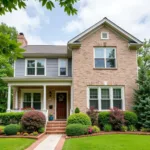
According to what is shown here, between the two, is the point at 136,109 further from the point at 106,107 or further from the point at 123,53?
the point at 123,53

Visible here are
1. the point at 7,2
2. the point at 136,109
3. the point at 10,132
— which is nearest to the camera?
the point at 7,2

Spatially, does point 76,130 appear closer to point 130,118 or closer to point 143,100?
point 130,118

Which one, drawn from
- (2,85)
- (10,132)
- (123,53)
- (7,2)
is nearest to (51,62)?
(123,53)

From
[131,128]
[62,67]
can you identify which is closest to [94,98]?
[131,128]

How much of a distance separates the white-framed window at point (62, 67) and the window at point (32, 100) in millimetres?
2868

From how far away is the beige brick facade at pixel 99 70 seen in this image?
A: 53.6ft

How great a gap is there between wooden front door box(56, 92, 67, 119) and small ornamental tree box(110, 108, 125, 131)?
5181 millimetres

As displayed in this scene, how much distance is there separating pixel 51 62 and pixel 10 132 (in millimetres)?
8486

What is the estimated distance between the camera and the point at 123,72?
1661cm

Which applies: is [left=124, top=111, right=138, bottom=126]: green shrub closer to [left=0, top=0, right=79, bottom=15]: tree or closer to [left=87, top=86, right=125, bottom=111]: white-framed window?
[left=87, top=86, right=125, bottom=111]: white-framed window

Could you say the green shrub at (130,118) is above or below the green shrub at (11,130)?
above

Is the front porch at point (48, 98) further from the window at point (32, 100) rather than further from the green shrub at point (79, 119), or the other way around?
the green shrub at point (79, 119)

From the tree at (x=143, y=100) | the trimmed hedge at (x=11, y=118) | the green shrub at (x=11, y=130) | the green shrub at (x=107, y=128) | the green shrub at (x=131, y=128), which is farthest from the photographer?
the trimmed hedge at (x=11, y=118)

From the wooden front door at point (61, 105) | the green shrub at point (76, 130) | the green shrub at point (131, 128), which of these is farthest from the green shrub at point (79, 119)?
the wooden front door at point (61, 105)
